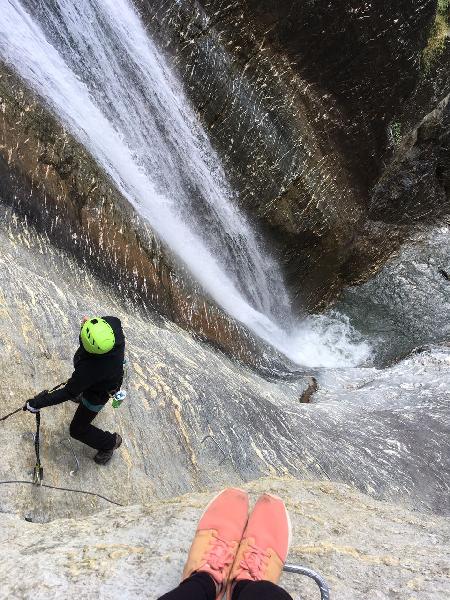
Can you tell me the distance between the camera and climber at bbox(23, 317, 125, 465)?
2959 mm

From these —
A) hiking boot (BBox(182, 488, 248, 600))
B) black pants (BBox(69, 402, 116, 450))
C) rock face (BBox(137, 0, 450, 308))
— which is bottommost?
black pants (BBox(69, 402, 116, 450))

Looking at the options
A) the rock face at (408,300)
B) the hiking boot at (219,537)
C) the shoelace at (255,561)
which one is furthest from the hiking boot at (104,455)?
the rock face at (408,300)

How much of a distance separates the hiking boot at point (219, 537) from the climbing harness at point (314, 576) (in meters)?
0.27

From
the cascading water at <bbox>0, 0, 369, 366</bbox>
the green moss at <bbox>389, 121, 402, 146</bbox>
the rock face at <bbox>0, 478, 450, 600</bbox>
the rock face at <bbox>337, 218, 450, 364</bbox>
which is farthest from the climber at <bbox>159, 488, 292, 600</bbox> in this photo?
the green moss at <bbox>389, 121, 402, 146</bbox>

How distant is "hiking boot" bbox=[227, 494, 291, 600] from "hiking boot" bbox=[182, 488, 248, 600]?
43mm

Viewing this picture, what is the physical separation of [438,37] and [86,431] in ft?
31.7

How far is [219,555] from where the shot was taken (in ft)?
7.52

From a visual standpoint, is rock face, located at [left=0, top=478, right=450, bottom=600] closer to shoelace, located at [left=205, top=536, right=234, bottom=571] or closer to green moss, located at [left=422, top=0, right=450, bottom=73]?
shoelace, located at [left=205, top=536, right=234, bottom=571]

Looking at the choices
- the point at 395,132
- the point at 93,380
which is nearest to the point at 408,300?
the point at 395,132

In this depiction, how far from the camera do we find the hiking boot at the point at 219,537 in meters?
2.21

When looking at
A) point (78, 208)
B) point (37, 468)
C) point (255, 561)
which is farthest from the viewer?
point (78, 208)

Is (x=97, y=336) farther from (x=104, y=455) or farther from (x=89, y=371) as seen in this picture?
(x=104, y=455)

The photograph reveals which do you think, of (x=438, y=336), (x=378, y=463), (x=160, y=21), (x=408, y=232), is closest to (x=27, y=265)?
(x=378, y=463)

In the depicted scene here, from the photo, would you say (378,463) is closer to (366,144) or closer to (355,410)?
(355,410)
